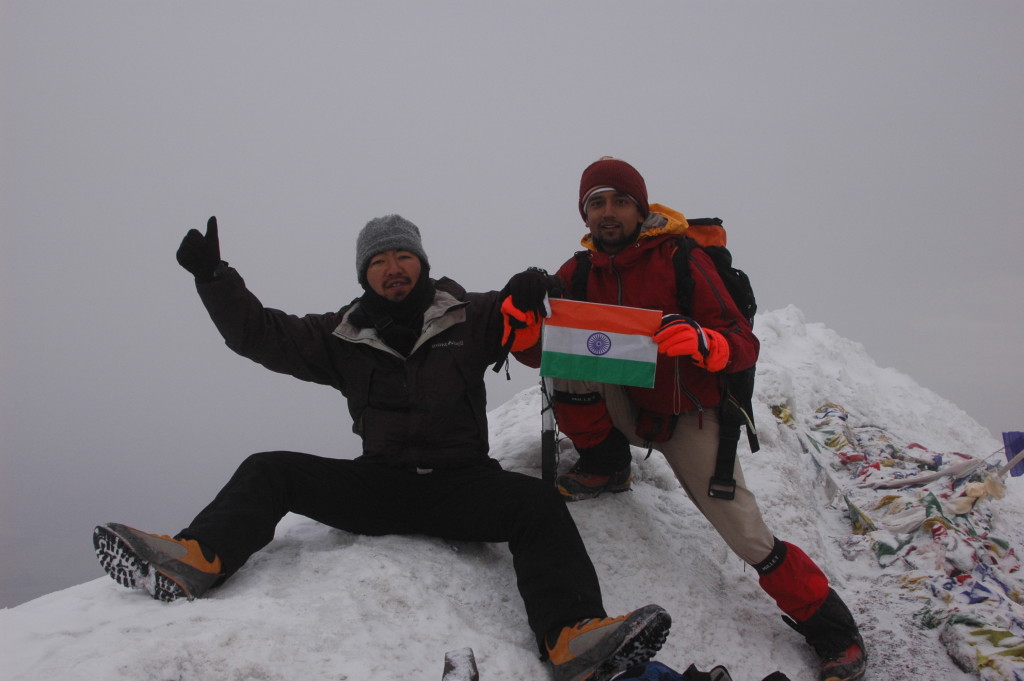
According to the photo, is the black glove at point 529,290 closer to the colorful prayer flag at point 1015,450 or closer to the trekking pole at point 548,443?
the trekking pole at point 548,443

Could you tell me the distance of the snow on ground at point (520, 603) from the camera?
2.46m

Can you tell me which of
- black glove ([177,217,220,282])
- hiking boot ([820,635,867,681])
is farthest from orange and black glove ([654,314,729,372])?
black glove ([177,217,220,282])

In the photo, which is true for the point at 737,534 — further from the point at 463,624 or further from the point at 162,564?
the point at 162,564

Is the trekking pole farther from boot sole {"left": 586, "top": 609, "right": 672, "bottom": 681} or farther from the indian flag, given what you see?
boot sole {"left": 586, "top": 609, "right": 672, "bottom": 681}

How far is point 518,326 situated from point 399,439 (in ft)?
2.77

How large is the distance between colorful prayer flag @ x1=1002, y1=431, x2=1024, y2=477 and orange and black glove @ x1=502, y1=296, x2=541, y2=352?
4088 millimetres

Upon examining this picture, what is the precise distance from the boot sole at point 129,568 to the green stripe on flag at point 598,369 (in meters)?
Answer: 1.95

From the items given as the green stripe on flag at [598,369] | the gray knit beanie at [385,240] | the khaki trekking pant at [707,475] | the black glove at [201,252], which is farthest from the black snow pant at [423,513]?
the gray knit beanie at [385,240]

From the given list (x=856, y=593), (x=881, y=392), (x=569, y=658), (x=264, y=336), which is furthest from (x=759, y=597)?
(x=881, y=392)

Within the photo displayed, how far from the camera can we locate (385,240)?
3.72m

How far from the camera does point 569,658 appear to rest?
2732mm

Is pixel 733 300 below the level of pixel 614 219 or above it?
below

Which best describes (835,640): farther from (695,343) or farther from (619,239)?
(619,239)

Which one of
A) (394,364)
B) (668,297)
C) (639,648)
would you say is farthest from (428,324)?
(639,648)
